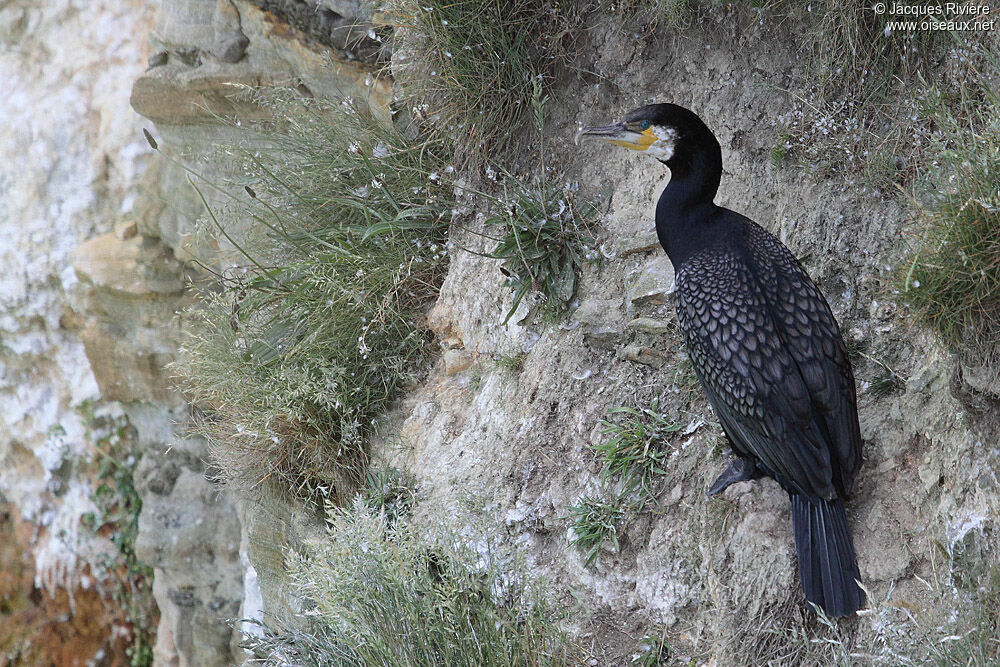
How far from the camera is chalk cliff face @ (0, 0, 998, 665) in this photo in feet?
8.50

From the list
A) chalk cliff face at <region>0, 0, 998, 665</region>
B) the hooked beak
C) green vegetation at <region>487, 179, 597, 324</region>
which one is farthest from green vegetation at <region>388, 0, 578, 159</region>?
the hooked beak

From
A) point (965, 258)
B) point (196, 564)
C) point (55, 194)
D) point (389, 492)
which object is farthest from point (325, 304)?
point (55, 194)

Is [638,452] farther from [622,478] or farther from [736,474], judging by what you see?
[736,474]

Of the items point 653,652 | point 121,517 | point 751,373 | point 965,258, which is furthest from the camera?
point 121,517

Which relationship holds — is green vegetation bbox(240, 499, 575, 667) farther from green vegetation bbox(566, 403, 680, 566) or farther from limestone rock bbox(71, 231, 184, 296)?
limestone rock bbox(71, 231, 184, 296)

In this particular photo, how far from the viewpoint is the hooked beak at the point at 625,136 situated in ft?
9.05

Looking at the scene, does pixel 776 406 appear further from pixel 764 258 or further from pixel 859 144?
pixel 859 144

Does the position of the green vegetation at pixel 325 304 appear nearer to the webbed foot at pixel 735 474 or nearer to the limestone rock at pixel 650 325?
the limestone rock at pixel 650 325

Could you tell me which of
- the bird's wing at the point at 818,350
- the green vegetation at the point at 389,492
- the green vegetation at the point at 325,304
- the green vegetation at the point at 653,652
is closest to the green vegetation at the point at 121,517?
the green vegetation at the point at 325,304

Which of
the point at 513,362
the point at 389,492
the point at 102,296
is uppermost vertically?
the point at 513,362

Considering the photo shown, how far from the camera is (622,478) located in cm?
298

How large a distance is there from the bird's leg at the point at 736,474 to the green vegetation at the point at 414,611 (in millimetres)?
661

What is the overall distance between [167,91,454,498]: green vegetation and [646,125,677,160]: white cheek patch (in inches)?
48.6

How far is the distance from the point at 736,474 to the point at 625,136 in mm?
1155
